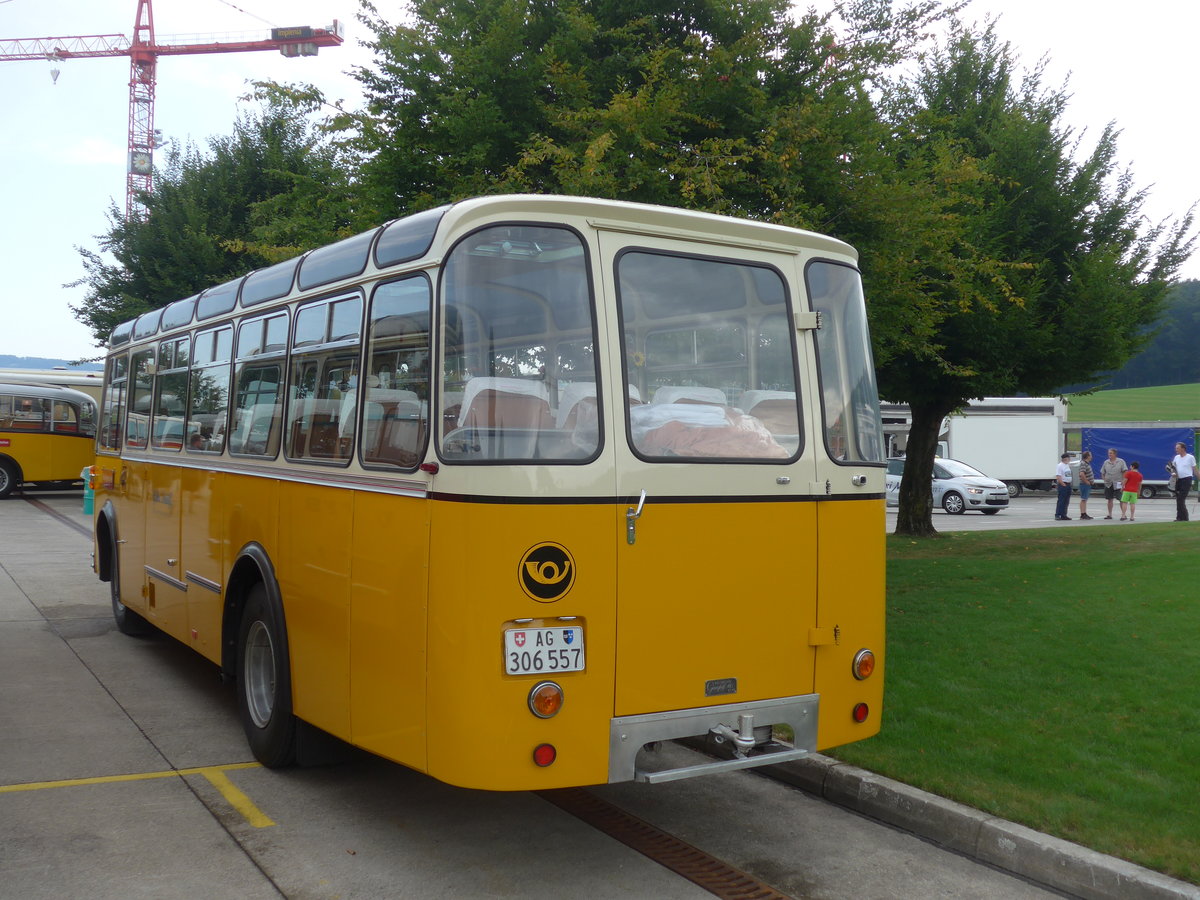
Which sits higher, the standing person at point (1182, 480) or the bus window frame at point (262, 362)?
the bus window frame at point (262, 362)

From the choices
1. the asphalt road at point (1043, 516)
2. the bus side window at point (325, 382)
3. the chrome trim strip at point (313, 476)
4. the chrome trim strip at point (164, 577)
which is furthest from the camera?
the asphalt road at point (1043, 516)

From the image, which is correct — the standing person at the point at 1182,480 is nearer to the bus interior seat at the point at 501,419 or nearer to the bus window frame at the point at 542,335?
the bus window frame at the point at 542,335

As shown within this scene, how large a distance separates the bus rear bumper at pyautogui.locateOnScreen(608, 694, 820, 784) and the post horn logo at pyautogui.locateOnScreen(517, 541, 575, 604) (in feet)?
2.00

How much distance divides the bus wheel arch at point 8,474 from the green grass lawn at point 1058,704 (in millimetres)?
23941

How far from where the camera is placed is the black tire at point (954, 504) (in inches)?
1212

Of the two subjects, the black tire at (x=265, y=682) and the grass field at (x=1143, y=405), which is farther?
the grass field at (x=1143, y=405)

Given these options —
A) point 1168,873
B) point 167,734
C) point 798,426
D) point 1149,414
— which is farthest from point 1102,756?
point 1149,414

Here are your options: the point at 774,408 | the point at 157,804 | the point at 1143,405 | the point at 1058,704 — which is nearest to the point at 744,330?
the point at 774,408

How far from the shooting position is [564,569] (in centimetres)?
466

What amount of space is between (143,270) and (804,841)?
2849 centimetres

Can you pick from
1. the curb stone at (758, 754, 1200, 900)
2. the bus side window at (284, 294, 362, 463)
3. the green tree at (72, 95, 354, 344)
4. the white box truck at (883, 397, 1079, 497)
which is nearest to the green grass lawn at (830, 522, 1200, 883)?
the curb stone at (758, 754, 1200, 900)

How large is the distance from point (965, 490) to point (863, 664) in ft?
87.2

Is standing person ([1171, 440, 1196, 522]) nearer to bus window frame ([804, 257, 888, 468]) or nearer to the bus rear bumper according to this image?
bus window frame ([804, 257, 888, 468])

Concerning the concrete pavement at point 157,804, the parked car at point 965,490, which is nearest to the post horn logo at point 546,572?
the concrete pavement at point 157,804
